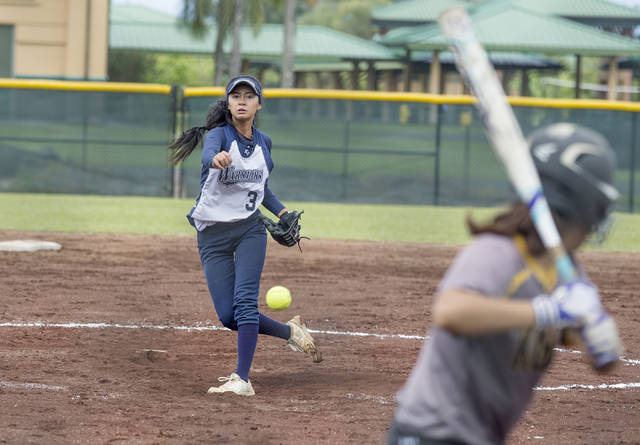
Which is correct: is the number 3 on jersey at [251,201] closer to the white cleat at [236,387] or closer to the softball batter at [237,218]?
the softball batter at [237,218]

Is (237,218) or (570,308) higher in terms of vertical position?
(570,308)

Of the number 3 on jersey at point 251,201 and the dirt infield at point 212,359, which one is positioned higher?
the number 3 on jersey at point 251,201

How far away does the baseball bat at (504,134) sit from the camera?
2.55m

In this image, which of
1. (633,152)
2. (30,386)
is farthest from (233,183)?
(633,152)

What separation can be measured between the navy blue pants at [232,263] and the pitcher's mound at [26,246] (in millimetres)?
6320

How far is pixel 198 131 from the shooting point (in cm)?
630

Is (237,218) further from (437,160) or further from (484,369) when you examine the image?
(437,160)

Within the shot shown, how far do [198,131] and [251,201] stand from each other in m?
0.60

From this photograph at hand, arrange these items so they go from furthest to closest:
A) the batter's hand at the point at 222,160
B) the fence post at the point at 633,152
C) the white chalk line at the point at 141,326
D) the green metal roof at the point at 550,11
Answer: the green metal roof at the point at 550,11
the fence post at the point at 633,152
the white chalk line at the point at 141,326
the batter's hand at the point at 222,160

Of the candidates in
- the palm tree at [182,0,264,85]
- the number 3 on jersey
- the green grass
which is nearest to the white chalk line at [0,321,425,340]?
the number 3 on jersey

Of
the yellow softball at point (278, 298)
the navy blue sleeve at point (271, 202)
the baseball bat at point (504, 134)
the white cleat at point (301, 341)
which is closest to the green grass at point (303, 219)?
the yellow softball at point (278, 298)

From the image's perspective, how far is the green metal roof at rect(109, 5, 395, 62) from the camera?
40.0m

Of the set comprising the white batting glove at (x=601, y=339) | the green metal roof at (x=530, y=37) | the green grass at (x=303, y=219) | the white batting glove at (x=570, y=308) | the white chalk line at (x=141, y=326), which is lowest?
the green grass at (x=303, y=219)

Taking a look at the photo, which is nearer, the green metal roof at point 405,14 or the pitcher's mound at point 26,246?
the pitcher's mound at point 26,246
